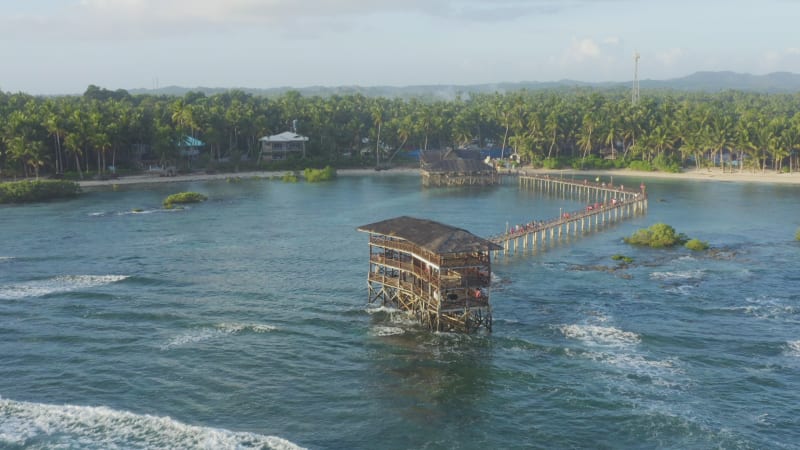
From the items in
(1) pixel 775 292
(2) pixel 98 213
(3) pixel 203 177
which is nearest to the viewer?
(1) pixel 775 292

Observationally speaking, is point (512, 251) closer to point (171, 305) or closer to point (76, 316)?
point (171, 305)

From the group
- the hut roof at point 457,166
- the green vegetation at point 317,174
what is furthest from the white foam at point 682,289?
the green vegetation at point 317,174

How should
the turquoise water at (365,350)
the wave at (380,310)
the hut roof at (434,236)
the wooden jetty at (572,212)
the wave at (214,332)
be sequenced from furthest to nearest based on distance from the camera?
the wooden jetty at (572,212)
the wave at (380,310)
the wave at (214,332)
the hut roof at (434,236)
the turquoise water at (365,350)

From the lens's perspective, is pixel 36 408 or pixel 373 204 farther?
pixel 373 204

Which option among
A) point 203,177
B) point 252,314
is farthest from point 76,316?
point 203,177

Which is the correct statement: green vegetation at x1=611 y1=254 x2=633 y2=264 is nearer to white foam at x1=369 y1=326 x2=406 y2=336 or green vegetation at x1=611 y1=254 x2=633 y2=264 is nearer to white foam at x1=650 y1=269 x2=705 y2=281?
white foam at x1=650 y1=269 x2=705 y2=281

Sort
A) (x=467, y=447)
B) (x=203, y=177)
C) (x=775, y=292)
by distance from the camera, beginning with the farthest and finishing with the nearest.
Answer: (x=203, y=177)
(x=775, y=292)
(x=467, y=447)

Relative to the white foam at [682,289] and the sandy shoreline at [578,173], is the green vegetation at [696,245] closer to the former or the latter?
the white foam at [682,289]

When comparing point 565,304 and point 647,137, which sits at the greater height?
point 647,137
